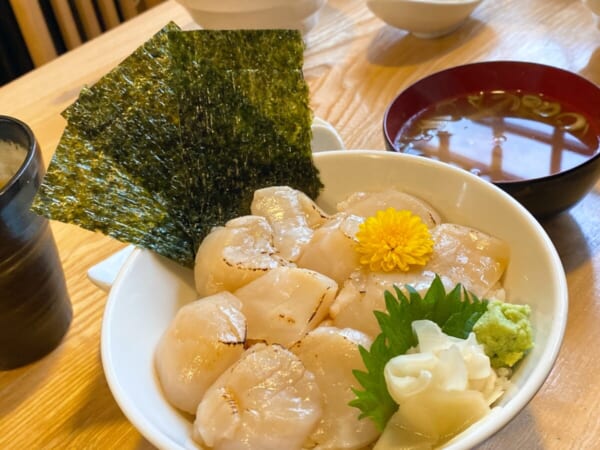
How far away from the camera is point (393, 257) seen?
0.93 metres

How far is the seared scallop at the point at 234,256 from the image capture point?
0.97 meters

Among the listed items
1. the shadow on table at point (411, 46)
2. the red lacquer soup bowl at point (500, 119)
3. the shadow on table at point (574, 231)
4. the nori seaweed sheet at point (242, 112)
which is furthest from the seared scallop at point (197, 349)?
the shadow on table at point (411, 46)

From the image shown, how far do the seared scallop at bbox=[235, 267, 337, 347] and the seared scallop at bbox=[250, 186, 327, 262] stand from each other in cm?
9

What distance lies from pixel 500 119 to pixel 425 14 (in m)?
0.51

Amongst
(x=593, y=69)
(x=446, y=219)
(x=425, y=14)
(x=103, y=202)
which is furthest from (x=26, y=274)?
(x=593, y=69)

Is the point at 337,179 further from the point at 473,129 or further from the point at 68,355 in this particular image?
the point at 68,355

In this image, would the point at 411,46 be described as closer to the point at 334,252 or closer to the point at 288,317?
the point at 334,252

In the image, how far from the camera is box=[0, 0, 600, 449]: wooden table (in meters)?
1.00

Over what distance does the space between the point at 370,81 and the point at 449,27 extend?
28cm

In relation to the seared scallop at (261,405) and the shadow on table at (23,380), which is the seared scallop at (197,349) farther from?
the shadow on table at (23,380)

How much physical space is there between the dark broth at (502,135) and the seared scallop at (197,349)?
548 millimetres

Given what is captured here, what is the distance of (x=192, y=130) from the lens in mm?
1124

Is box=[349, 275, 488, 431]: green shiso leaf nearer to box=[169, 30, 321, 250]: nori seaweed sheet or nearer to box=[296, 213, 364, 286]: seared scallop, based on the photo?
box=[296, 213, 364, 286]: seared scallop

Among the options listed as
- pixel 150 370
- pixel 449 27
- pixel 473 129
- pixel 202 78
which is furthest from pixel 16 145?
pixel 449 27
